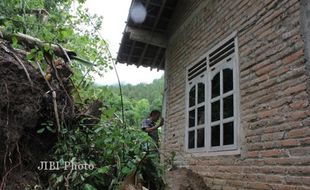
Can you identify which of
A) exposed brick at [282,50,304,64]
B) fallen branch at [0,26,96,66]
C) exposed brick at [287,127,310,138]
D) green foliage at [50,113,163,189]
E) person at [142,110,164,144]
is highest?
fallen branch at [0,26,96,66]

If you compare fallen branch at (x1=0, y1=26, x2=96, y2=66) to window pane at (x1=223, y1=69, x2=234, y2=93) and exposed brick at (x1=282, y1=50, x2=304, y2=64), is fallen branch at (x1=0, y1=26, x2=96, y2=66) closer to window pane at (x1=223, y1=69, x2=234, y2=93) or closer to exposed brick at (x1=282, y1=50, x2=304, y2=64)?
window pane at (x1=223, y1=69, x2=234, y2=93)

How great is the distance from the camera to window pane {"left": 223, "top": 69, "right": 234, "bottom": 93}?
4452 millimetres

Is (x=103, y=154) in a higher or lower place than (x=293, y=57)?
lower

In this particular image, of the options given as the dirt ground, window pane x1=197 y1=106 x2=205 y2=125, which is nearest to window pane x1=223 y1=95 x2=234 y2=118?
window pane x1=197 y1=106 x2=205 y2=125

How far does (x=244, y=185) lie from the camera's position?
3.89 metres

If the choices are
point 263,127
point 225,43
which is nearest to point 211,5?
point 225,43

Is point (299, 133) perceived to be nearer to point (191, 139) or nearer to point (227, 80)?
point (227, 80)

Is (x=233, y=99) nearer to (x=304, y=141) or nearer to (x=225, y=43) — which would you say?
(x=225, y=43)

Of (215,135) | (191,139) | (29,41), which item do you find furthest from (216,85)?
(29,41)

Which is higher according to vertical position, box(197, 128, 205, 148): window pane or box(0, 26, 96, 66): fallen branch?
box(0, 26, 96, 66): fallen branch

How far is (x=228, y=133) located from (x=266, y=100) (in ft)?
2.83

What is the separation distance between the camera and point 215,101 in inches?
190

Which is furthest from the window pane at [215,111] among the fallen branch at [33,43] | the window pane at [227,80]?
the fallen branch at [33,43]

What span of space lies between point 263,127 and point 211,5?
2636mm
